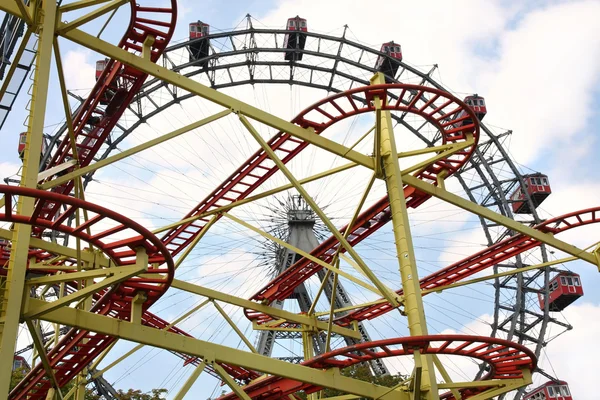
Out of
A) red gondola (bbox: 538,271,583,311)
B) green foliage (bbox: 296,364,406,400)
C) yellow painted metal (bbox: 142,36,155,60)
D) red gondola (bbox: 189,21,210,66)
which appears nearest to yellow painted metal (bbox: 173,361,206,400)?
yellow painted metal (bbox: 142,36,155,60)

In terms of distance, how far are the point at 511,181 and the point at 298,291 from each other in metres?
13.2

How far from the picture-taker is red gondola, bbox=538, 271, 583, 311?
37.4m

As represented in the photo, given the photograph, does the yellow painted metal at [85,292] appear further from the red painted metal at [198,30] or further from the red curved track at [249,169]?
the red painted metal at [198,30]

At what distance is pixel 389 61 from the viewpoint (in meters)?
37.6

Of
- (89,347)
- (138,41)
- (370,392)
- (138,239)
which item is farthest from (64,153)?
(370,392)

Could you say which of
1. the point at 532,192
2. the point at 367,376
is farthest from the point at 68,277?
the point at 532,192

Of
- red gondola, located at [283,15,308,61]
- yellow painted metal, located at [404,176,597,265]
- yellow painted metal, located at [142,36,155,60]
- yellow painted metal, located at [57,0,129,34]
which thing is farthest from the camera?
red gondola, located at [283,15,308,61]

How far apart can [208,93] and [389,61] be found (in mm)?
25159

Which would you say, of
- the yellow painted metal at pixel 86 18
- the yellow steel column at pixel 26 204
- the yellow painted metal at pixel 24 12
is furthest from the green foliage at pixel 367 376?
the yellow painted metal at pixel 24 12

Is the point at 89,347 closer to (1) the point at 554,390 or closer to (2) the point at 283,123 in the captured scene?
(2) the point at 283,123

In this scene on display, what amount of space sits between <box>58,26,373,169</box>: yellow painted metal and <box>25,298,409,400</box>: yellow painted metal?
4.60 meters

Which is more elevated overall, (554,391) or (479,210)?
(554,391)

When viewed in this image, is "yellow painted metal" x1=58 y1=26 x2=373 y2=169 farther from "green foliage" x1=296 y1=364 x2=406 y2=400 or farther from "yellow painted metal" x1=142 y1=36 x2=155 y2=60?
"green foliage" x1=296 y1=364 x2=406 y2=400

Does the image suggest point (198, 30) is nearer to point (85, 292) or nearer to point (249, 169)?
point (249, 169)
